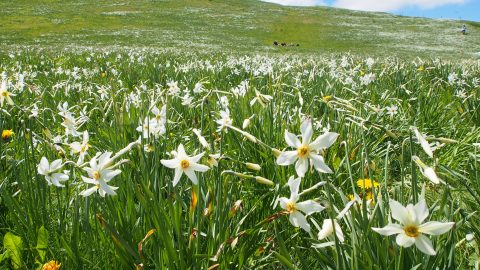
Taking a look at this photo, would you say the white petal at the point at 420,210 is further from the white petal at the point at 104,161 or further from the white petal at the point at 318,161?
the white petal at the point at 104,161

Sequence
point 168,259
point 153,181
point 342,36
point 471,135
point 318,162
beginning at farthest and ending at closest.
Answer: point 342,36, point 471,135, point 153,181, point 168,259, point 318,162

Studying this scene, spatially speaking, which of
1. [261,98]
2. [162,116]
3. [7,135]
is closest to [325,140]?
[162,116]

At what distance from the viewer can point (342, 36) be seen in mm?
39125

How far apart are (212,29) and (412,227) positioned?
40.4 metres

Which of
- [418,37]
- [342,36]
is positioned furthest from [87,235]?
[418,37]

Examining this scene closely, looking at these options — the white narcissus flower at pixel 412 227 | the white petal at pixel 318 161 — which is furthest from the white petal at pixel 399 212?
the white petal at pixel 318 161

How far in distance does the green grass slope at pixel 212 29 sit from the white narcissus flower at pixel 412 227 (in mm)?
25994

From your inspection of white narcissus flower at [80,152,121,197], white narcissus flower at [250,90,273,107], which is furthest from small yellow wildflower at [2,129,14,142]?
white narcissus flower at [80,152,121,197]

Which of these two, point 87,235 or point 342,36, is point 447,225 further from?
point 342,36

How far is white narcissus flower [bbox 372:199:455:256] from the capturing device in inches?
42.1

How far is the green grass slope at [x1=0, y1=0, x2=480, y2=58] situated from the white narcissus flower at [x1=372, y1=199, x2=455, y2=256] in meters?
26.0

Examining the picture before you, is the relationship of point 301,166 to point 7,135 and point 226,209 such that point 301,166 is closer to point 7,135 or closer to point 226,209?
point 226,209

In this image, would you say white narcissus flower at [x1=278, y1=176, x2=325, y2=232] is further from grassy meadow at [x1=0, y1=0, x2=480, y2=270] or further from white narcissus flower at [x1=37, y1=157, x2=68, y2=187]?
white narcissus flower at [x1=37, y1=157, x2=68, y2=187]

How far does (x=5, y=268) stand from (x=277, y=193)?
1.34 m
